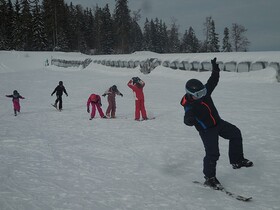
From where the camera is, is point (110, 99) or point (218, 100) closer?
point (110, 99)

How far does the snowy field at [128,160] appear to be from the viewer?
4.41 metres

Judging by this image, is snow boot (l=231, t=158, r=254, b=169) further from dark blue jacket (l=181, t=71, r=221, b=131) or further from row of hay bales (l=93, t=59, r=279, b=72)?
row of hay bales (l=93, t=59, r=279, b=72)

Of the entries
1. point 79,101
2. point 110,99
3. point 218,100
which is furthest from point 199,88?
point 79,101

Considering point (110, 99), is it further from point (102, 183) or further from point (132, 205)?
point (132, 205)

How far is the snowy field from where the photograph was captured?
4414mm

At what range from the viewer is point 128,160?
650 centimetres

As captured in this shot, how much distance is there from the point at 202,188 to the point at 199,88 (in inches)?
63.8

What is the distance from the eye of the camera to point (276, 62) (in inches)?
758

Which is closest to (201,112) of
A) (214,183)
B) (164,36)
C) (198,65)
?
(214,183)

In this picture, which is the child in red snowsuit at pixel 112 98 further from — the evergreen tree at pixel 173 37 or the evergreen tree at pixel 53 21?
the evergreen tree at pixel 173 37

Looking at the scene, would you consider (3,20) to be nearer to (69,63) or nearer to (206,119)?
(69,63)

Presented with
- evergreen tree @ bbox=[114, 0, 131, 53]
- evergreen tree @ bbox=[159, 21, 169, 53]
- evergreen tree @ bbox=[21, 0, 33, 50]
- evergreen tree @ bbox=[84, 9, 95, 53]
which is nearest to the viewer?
evergreen tree @ bbox=[21, 0, 33, 50]

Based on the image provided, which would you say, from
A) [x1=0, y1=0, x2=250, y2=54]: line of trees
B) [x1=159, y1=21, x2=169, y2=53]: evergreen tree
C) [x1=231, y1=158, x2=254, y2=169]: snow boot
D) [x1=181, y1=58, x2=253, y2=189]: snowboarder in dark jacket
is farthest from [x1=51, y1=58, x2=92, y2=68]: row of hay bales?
[x1=159, y1=21, x2=169, y2=53]: evergreen tree

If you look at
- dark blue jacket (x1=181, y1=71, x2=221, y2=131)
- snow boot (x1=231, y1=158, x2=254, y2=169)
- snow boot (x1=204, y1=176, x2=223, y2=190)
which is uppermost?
dark blue jacket (x1=181, y1=71, x2=221, y2=131)
